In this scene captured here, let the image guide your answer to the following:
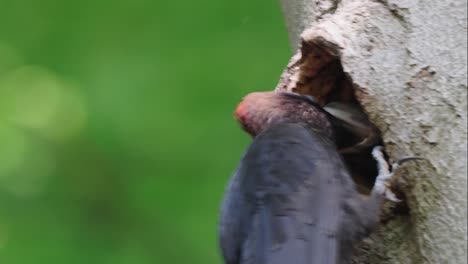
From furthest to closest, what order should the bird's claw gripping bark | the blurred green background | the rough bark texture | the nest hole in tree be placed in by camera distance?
1. the blurred green background
2. the nest hole in tree
3. the bird's claw gripping bark
4. the rough bark texture

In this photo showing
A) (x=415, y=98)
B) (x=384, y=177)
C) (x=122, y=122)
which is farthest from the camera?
(x=122, y=122)

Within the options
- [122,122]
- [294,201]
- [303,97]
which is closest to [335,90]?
[303,97]

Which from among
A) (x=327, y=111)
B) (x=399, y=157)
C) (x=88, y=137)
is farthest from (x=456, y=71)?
(x=88, y=137)

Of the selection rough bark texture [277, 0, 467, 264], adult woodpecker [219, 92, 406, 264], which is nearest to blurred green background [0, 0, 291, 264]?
adult woodpecker [219, 92, 406, 264]

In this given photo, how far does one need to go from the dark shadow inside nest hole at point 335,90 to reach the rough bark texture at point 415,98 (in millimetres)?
47

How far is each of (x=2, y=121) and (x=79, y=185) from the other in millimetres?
339

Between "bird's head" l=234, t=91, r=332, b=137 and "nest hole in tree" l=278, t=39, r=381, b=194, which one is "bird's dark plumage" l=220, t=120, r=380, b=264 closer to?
"bird's head" l=234, t=91, r=332, b=137

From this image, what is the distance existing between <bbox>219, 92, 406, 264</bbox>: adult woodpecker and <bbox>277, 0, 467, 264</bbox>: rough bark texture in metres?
0.09

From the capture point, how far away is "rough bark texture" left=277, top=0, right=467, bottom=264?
1.97m

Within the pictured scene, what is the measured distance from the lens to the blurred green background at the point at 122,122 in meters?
2.93

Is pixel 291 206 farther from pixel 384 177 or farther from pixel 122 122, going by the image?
pixel 122 122

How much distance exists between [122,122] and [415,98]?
3.73 feet

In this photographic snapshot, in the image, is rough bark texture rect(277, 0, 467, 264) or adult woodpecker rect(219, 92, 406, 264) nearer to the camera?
rough bark texture rect(277, 0, 467, 264)

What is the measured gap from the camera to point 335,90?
8.54 ft
